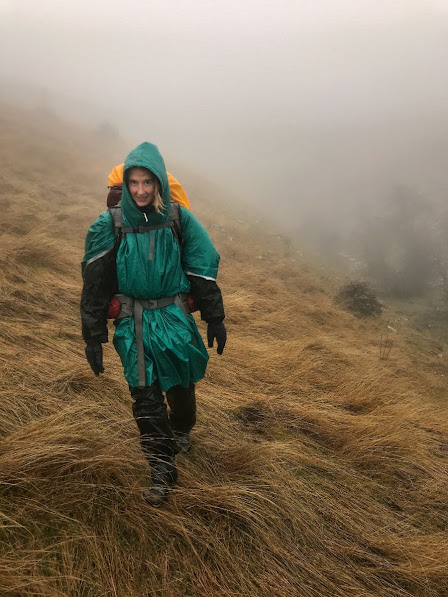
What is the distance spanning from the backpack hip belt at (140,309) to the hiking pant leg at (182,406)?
12.9 inches

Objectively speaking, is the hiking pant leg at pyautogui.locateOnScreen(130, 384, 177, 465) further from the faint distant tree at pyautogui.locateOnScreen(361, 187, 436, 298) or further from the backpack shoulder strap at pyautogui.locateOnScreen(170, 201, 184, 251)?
the faint distant tree at pyautogui.locateOnScreen(361, 187, 436, 298)

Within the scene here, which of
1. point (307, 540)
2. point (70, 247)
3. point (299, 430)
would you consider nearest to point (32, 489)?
point (307, 540)

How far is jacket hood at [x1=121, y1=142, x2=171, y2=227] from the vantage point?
1.71m

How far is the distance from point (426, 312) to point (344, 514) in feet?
31.0

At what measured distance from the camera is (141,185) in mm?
1715

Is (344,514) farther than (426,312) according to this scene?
No

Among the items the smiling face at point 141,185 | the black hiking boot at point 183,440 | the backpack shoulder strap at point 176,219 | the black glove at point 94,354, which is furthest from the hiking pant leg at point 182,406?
the smiling face at point 141,185

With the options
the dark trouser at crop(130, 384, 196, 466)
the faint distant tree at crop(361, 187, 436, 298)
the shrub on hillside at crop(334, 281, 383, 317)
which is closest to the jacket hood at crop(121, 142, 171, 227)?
the dark trouser at crop(130, 384, 196, 466)

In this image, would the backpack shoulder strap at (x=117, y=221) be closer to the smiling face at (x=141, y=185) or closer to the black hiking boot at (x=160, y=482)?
the smiling face at (x=141, y=185)

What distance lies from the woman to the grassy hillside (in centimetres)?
19

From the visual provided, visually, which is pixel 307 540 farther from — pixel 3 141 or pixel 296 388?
pixel 3 141

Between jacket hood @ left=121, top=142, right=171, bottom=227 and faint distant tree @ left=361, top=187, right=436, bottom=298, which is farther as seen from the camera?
faint distant tree @ left=361, top=187, right=436, bottom=298

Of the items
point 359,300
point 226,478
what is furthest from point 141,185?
point 359,300

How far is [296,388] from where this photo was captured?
11.5 feet
